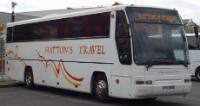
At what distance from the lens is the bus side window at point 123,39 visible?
A: 14383mm

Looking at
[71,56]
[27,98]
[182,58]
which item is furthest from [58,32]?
[182,58]

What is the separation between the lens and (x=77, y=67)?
56.4 ft

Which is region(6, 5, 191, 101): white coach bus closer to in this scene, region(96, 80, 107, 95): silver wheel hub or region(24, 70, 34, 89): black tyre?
region(96, 80, 107, 95): silver wheel hub

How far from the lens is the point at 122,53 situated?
1466 centimetres

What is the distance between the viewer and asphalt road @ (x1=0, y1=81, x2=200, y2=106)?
15383mm

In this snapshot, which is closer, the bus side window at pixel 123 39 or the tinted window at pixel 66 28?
the bus side window at pixel 123 39

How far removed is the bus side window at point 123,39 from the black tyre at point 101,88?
1209mm

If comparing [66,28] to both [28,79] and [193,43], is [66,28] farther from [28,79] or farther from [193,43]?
[193,43]

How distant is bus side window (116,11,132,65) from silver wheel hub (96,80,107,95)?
123cm

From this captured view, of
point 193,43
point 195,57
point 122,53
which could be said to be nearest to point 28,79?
point 122,53

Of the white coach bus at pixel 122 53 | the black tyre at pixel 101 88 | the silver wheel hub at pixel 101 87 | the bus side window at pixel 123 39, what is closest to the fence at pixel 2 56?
the white coach bus at pixel 122 53

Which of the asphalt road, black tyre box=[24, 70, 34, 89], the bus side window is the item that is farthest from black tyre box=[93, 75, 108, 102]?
black tyre box=[24, 70, 34, 89]

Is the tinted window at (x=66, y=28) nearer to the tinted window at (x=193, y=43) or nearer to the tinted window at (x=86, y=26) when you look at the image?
the tinted window at (x=86, y=26)

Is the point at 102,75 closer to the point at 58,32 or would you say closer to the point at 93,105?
the point at 93,105
